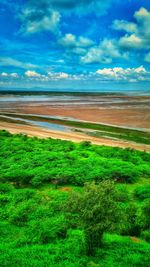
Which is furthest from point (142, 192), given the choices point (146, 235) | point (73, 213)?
point (73, 213)

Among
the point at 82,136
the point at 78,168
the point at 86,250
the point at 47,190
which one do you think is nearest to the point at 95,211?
the point at 86,250

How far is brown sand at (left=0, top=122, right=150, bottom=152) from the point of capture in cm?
4919

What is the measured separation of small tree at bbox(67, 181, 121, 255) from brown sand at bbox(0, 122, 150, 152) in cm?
3044

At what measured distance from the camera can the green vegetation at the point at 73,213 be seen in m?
17.0

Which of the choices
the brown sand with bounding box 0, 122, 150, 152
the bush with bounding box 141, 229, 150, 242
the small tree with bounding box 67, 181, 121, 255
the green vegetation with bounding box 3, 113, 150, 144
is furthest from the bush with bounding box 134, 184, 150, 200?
the green vegetation with bounding box 3, 113, 150, 144

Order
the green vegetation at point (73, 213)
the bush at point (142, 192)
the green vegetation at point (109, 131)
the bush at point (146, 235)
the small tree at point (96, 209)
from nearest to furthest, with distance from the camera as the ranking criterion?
the small tree at point (96, 209) < the green vegetation at point (73, 213) < the bush at point (146, 235) < the bush at point (142, 192) < the green vegetation at point (109, 131)

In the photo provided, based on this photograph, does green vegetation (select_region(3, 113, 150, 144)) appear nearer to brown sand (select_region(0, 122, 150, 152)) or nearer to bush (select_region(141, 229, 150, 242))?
brown sand (select_region(0, 122, 150, 152))

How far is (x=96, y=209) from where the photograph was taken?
1658 centimetres

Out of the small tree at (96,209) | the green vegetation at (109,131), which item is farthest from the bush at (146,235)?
the green vegetation at (109,131)

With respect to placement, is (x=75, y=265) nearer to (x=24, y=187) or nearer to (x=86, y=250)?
(x=86, y=250)

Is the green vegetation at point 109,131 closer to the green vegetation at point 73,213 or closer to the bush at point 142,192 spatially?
the green vegetation at point 73,213

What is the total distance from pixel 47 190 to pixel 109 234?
9785mm

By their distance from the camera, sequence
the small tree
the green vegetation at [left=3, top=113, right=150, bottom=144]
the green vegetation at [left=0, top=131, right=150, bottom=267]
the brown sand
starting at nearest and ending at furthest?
the small tree → the green vegetation at [left=0, top=131, right=150, bottom=267] → the brown sand → the green vegetation at [left=3, top=113, right=150, bottom=144]

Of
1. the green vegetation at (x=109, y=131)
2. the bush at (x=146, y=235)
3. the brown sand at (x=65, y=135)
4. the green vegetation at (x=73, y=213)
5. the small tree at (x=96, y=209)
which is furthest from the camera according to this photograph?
the green vegetation at (x=109, y=131)
